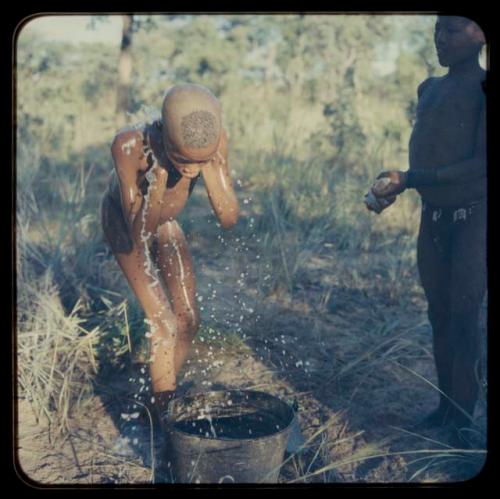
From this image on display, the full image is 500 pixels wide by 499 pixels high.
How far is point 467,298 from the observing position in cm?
283

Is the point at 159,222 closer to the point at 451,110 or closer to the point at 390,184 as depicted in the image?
the point at 390,184

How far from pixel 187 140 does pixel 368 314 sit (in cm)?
234

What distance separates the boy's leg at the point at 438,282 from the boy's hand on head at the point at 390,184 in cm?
22

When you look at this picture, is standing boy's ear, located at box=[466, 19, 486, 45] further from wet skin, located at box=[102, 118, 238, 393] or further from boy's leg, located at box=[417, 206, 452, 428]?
wet skin, located at box=[102, 118, 238, 393]

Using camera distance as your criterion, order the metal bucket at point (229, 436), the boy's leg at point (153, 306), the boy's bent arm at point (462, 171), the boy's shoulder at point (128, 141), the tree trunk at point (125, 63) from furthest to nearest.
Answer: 1. the tree trunk at point (125, 63)
2. the boy's leg at point (153, 306)
3. the boy's shoulder at point (128, 141)
4. the boy's bent arm at point (462, 171)
5. the metal bucket at point (229, 436)

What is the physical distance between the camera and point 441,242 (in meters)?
2.97

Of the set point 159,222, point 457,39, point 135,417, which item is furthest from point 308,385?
point 457,39

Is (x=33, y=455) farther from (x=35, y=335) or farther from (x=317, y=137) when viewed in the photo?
(x=317, y=137)

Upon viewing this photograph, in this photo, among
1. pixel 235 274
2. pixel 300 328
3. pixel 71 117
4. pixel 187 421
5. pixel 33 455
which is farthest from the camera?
pixel 71 117

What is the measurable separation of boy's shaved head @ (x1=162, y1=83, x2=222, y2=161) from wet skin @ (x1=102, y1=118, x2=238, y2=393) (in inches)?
2.1

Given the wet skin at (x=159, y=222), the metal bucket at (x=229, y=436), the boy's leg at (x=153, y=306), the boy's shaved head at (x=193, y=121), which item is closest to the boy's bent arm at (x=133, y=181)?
the wet skin at (x=159, y=222)

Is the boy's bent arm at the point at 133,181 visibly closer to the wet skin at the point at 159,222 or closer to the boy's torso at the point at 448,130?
the wet skin at the point at 159,222

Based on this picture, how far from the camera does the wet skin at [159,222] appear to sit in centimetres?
285

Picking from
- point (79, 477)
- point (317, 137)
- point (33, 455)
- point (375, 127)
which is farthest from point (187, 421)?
point (375, 127)
